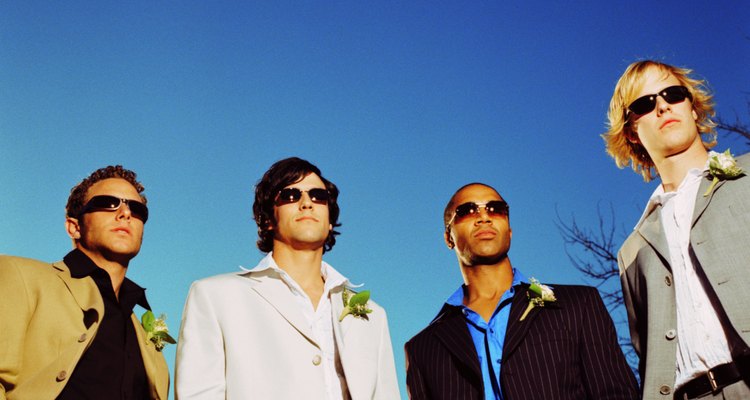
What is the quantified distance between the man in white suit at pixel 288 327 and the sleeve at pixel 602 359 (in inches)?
60.9

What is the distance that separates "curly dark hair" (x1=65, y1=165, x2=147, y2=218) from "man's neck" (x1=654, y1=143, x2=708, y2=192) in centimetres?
478

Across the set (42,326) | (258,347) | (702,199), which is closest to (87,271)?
(42,326)

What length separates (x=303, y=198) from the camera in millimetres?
6203

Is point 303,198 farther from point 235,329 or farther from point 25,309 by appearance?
point 25,309

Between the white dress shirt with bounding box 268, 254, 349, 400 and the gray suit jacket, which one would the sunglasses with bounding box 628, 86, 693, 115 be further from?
the white dress shirt with bounding box 268, 254, 349, 400

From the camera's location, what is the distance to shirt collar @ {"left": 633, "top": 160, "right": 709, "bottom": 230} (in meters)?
5.65

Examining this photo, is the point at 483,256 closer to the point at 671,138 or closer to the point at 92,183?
the point at 671,138

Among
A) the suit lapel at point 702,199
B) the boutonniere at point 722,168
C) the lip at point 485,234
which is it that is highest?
the lip at point 485,234

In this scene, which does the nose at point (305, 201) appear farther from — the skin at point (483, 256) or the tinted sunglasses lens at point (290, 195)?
the skin at point (483, 256)

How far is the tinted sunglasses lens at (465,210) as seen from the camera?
6648mm

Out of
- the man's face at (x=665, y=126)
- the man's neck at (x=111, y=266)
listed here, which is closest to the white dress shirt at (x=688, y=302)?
the man's face at (x=665, y=126)

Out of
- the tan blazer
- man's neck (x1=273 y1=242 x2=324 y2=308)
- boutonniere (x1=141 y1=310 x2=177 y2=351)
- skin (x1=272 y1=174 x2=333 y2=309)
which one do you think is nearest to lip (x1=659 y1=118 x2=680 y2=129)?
skin (x1=272 y1=174 x2=333 y2=309)

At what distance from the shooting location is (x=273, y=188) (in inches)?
248

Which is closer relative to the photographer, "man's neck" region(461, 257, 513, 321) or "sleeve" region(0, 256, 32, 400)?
"sleeve" region(0, 256, 32, 400)
